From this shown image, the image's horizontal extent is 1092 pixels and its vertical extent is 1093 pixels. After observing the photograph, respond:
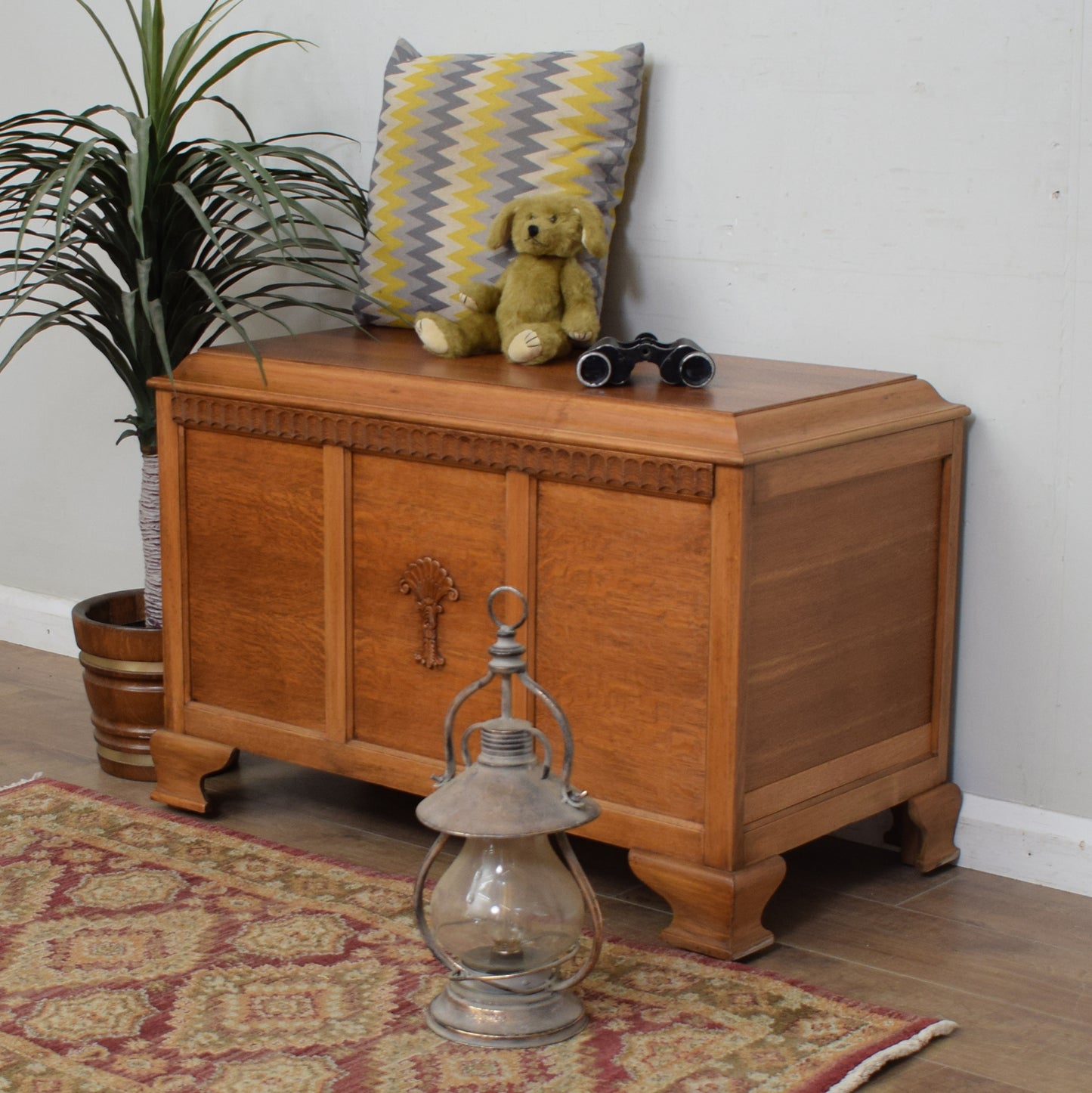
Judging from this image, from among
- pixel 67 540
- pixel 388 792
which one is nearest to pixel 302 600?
pixel 388 792

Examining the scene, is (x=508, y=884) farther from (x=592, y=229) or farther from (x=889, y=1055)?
(x=592, y=229)

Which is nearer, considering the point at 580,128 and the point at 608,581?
the point at 608,581

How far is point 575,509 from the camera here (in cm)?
219

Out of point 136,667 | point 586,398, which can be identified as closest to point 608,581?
point 586,398

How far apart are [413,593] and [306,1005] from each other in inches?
25.2

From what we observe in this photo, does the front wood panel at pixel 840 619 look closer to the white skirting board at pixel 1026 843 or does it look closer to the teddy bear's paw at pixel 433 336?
the white skirting board at pixel 1026 843

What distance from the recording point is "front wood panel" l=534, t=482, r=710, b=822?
82.4 inches

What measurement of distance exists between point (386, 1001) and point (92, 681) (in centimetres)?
112

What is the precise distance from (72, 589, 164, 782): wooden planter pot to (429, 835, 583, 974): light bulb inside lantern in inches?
42.6

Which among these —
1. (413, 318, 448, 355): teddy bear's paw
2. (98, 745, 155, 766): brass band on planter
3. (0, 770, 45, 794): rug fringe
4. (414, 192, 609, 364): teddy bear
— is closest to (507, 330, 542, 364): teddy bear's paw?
(414, 192, 609, 364): teddy bear

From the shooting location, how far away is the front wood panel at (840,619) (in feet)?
6.89

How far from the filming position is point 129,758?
2852 mm

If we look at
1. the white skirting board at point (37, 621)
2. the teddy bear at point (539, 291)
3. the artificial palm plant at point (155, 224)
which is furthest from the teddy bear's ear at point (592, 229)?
the white skirting board at point (37, 621)

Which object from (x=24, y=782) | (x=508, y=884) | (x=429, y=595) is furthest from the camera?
(x=24, y=782)
